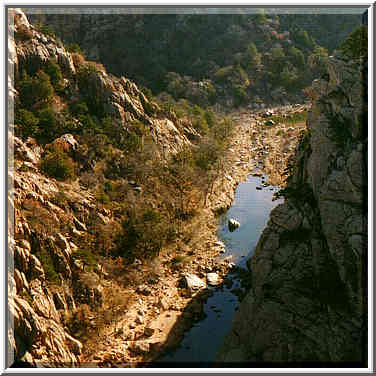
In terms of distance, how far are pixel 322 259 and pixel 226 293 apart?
1012 cm

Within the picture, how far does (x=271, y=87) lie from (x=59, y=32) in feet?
209

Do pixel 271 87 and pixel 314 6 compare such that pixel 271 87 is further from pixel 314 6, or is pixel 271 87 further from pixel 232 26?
pixel 314 6

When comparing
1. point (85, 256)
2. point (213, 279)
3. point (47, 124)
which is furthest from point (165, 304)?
point (47, 124)

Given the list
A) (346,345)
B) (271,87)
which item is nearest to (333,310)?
(346,345)

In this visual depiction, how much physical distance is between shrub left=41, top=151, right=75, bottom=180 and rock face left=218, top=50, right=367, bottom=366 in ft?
64.9

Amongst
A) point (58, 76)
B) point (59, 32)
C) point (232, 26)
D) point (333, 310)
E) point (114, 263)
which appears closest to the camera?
point (333, 310)

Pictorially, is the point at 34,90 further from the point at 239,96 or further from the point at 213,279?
the point at 239,96

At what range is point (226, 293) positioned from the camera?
97.0 feet

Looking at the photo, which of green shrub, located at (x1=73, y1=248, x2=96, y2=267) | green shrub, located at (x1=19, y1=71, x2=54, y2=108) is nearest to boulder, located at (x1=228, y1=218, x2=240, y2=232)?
green shrub, located at (x1=73, y1=248, x2=96, y2=267)

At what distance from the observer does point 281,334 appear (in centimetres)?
2123

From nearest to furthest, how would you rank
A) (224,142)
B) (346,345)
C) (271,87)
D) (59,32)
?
(346,345), (224,142), (59,32), (271,87)

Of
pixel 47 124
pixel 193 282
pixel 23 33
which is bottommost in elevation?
pixel 193 282

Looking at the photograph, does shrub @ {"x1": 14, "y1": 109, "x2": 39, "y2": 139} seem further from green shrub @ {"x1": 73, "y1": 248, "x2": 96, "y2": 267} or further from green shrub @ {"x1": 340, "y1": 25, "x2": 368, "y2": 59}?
green shrub @ {"x1": 340, "y1": 25, "x2": 368, "y2": 59}

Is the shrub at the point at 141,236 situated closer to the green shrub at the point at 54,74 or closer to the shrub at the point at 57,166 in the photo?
the shrub at the point at 57,166
